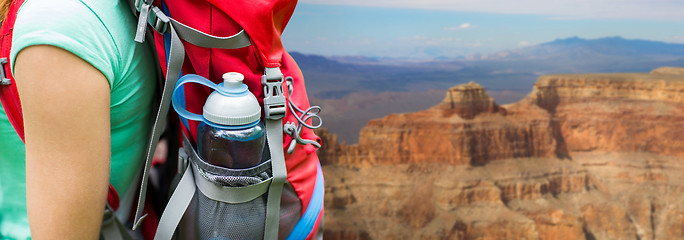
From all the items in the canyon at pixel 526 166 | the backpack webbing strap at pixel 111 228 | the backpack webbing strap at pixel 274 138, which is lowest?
the canyon at pixel 526 166

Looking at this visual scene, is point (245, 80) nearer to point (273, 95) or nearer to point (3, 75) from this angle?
point (273, 95)

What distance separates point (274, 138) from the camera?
541mm

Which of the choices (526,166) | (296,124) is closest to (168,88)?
(296,124)

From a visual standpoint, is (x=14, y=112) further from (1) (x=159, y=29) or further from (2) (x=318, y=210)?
(2) (x=318, y=210)

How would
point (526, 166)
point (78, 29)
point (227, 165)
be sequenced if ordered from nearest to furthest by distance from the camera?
point (78, 29) → point (227, 165) → point (526, 166)

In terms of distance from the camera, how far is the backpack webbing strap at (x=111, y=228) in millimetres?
527

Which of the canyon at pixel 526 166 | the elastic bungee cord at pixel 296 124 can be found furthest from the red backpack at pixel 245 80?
the canyon at pixel 526 166

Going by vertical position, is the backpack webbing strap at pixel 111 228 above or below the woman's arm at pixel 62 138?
below

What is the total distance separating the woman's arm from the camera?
1.32ft

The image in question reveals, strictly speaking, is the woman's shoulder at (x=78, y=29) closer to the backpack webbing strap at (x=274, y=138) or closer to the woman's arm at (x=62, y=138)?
the woman's arm at (x=62, y=138)

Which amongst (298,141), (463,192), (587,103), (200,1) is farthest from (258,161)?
(587,103)

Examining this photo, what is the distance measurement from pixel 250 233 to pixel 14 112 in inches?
9.4

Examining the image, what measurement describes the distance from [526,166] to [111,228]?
1240cm

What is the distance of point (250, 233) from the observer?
55cm
